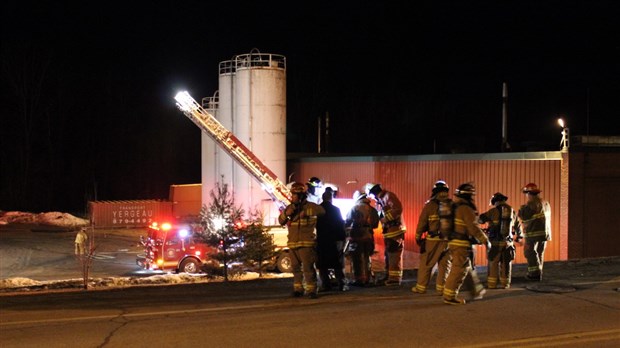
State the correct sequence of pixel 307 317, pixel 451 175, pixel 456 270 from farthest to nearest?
pixel 451 175
pixel 456 270
pixel 307 317

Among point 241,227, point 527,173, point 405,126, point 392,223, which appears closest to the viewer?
point 392,223

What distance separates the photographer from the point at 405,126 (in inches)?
2803

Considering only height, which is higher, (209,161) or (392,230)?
(209,161)

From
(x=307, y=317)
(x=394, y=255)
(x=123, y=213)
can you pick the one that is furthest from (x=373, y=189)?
(x=123, y=213)

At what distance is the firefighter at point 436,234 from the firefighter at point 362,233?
140 centimetres

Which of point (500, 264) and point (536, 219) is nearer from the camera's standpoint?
point (500, 264)

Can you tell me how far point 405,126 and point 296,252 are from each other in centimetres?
6298

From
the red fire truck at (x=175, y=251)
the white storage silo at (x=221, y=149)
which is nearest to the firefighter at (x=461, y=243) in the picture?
the red fire truck at (x=175, y=251)

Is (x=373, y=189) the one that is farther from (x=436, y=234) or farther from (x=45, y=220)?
(x=45, y=220)

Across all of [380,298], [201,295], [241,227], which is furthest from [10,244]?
[380,298]

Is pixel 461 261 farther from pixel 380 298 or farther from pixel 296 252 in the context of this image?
pixel 296 252

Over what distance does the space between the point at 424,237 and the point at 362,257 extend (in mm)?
1368

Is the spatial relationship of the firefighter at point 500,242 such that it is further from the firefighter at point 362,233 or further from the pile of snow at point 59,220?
the pile of snow at point 59,220

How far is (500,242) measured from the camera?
10.3 m
